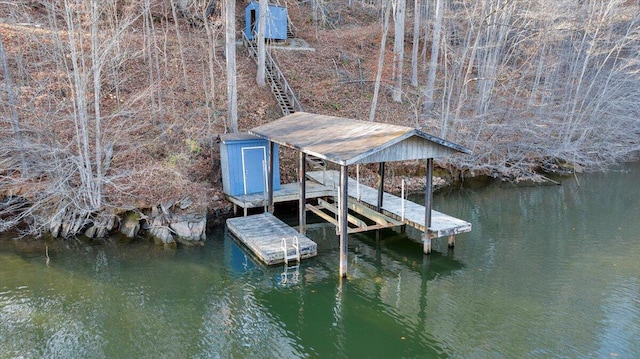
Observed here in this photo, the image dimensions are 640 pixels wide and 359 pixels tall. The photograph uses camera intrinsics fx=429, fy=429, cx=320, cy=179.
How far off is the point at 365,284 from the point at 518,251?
15.6ft

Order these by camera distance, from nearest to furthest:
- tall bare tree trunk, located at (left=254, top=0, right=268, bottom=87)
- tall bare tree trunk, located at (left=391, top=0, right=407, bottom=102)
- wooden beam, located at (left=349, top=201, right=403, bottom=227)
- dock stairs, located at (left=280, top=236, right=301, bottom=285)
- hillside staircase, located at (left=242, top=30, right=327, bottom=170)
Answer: dock stairs, located at (left=280, top=236, right=301, bottom=285), wooden beam, located at (left=349, top=201, right=403, bottom=227), hillside staircase, located at (left=242, top=30, right=327, bottom=170), tall bare tree trunk, located at (left=254, top=0, right=268, bottom=87), tall bare tree trunk, located at (left=391, top=0, right=407, bottom=102)

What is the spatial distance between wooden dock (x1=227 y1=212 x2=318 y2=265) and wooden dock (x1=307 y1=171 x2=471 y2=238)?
Result: 102 inches

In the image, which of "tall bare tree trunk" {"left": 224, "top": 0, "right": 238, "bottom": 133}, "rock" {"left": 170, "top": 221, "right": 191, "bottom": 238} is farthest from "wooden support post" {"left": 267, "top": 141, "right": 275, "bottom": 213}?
"tall bare tree trunk" {"left": 224, "top": 0, "right": 238, "bottom": 133}

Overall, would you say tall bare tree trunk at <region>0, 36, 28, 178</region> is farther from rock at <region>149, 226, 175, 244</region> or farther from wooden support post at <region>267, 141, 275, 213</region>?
wooden support post at <region>267, 141, 275, 213</region>

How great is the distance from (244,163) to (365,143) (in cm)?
557

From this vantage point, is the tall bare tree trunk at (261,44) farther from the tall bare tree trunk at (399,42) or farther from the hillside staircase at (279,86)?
the tall bare tree trunk at (399,42)

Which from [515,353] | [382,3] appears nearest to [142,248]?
[515,353]

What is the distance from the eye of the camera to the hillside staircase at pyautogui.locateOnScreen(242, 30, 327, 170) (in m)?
17.1

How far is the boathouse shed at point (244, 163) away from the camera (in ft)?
43.9

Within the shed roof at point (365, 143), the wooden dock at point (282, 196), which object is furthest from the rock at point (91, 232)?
the shed roof at point (365, 143)

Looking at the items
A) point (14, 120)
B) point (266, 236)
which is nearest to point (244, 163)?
point (266, 236)

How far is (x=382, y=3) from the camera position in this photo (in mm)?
30750

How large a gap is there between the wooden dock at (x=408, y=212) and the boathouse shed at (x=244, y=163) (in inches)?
85.5

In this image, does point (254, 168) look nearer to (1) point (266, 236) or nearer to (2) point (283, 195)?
(2) point (283, 195)
